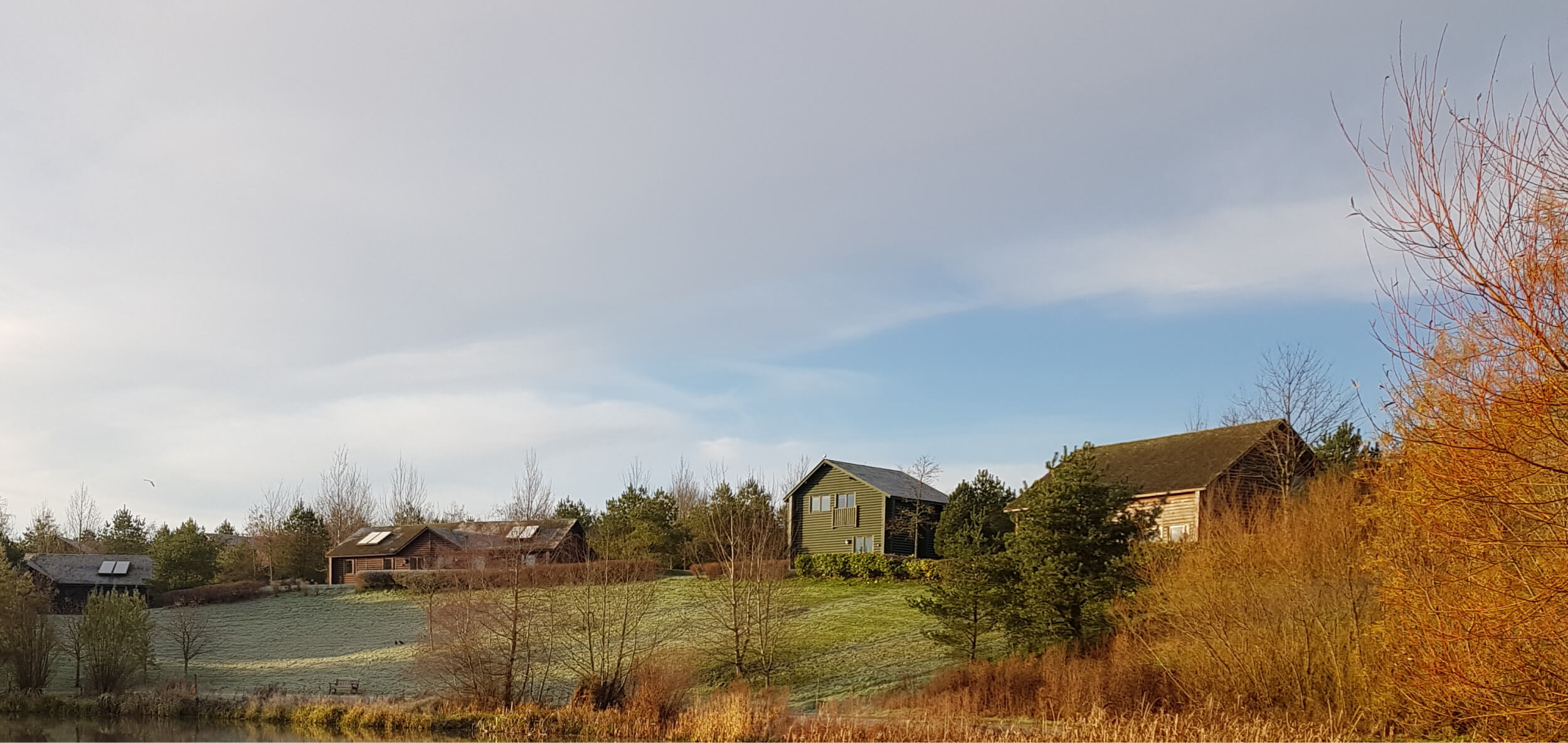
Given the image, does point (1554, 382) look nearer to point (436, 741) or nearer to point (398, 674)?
point (436, 741)

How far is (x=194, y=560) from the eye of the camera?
160ft

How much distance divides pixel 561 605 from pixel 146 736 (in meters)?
9.57

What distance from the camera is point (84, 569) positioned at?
4791 centimetres

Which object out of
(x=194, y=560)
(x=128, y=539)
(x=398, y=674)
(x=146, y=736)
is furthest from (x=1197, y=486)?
(x=128, y=539)

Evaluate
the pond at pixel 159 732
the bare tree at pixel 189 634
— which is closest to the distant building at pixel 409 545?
the bare tree at pixel 189 634

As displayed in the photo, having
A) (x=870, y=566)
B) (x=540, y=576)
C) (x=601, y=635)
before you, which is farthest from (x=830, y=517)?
(x=601, y=635)

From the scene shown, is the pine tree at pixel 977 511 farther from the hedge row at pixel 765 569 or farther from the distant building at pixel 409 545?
the distant building at pixel 409 545

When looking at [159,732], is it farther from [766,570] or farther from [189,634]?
[766,570]

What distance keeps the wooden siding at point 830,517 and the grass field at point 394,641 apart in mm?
5334

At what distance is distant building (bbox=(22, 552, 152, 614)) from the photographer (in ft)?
149

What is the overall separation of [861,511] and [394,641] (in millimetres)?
19855

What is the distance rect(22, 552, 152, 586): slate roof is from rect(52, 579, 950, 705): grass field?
5.98 meters

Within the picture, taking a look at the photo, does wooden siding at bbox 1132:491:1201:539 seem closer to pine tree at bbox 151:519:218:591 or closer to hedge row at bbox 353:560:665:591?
hedge row at bbox 353:560:665:591

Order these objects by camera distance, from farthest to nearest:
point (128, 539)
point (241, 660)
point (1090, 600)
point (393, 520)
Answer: point (393, 520) → point (128, 539) → point (241, 660) → point (1090, 600)
